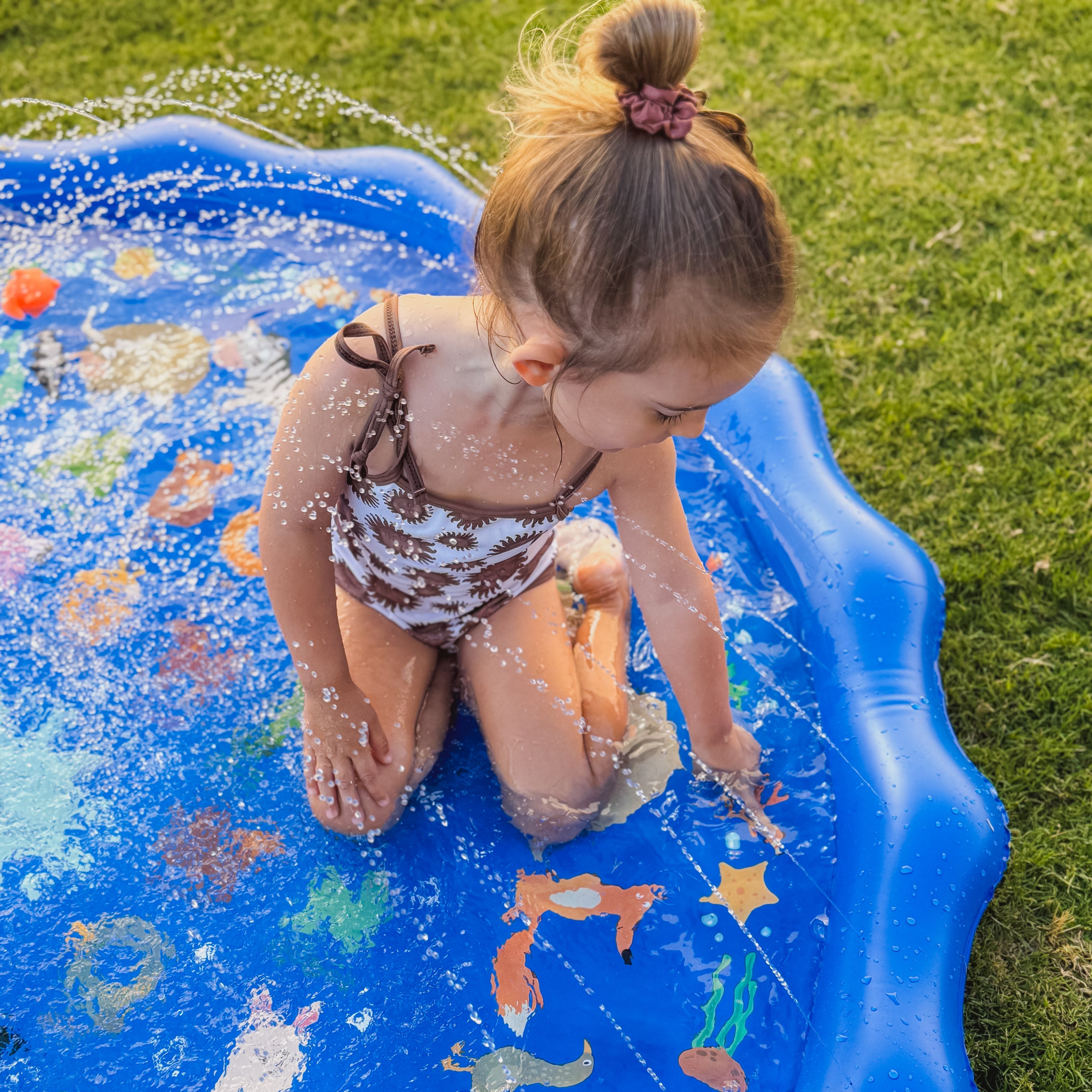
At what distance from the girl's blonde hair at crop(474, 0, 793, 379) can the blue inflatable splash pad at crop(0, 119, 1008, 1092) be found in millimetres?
1068

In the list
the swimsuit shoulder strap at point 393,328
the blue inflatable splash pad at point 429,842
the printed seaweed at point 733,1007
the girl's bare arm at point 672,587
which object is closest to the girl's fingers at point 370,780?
the blue inflatable splash pad at point 429,842

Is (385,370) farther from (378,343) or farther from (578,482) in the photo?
(578,482)

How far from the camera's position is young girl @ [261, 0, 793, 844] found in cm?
130

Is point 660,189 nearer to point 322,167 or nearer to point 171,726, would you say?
point 171,726

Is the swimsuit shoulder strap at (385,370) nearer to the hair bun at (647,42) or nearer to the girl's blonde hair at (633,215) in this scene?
the girl's blonde hair at (633,215)

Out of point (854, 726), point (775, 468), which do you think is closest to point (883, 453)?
point (775, 468)

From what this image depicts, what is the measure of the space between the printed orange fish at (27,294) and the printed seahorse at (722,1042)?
265cm

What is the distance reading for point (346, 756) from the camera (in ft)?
6.79

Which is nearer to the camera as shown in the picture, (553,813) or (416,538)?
(416,538)

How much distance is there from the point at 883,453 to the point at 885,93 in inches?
71.1

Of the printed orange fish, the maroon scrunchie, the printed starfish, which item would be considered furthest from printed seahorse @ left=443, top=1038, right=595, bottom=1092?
the printed orange fish

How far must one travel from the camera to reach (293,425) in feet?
5.67

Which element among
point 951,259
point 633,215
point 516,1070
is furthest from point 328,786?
point 951,259

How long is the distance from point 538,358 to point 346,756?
1.00m
